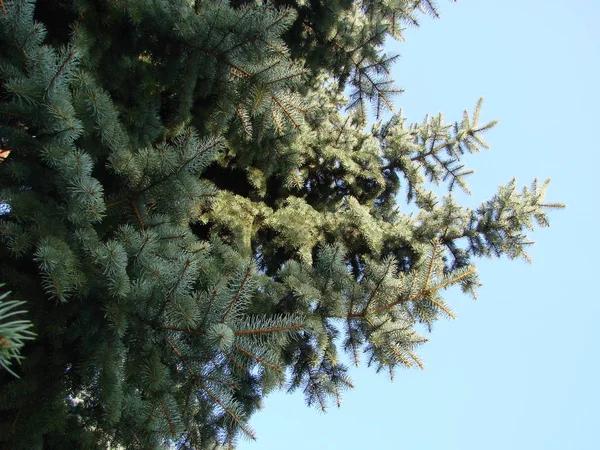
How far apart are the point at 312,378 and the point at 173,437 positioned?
1.60 meters

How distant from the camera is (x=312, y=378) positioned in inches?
159

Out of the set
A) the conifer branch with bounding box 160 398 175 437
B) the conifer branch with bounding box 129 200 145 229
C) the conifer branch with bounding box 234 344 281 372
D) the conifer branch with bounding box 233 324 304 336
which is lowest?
the conifer branch with bounding box 160 398 175 437

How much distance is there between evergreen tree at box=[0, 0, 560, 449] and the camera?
7.97 ft

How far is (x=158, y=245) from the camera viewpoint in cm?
283

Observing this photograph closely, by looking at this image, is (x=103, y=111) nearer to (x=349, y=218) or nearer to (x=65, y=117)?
(x=65, y=117)

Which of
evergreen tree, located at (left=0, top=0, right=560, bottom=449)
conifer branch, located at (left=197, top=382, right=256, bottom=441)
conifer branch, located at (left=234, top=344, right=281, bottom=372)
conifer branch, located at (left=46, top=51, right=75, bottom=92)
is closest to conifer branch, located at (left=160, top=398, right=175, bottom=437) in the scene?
evergreen tree, located at (left=0, top=0, right=560, bottom=449)

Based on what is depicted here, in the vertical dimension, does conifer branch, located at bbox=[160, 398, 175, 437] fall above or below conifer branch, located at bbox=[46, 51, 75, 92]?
below

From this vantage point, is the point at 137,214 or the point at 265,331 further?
the point at 137,214

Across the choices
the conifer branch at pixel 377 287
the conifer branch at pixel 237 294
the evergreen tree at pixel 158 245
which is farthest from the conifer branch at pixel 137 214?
the conifer branch at pixel 377 287

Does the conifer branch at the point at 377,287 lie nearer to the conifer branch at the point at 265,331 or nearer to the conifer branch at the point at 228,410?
the conifer branch at the point at 265,331

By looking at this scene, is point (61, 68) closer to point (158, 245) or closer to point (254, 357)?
point (158, 245)

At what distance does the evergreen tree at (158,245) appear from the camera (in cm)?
243

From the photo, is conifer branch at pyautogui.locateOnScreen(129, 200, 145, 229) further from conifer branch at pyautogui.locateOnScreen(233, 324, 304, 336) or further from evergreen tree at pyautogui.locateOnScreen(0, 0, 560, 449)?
conifer branch at pyautogui.locateOnScreen(233, 324, 304, 336)

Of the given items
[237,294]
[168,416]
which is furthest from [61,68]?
[168,416]
